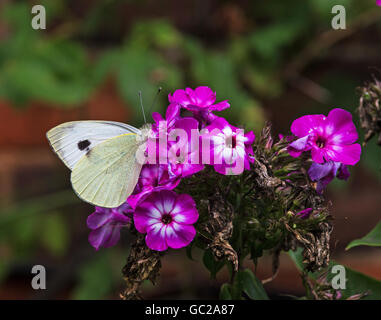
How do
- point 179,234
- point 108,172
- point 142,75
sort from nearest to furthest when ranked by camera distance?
point 179,234 → point 108,172 → point 142,75

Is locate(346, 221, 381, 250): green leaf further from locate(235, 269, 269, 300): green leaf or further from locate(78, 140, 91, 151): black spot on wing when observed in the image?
locate(78, 140, 91, 151): black spot on wing

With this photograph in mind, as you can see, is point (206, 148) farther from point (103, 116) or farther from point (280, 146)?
point (103, 116)

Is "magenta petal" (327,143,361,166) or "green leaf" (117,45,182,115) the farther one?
"green leaf" (117,45,182,115)

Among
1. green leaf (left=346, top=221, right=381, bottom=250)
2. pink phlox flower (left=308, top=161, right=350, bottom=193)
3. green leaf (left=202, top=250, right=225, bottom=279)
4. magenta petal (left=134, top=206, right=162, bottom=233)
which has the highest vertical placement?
pink phlox flower (left=308, top=161, right=350, bottom=193)

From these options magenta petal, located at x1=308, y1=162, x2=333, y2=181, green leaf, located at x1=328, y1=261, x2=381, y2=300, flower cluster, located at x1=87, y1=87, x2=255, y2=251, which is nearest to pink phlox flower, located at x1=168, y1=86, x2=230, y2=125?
flower cluster, located at x1=87, y1=87, x2=255, y2=251

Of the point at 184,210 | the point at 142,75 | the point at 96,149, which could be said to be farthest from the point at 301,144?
the point at 142,75

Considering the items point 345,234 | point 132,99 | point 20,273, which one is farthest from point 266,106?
point 20,273

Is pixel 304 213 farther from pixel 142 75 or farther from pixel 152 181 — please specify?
pixel 142 75

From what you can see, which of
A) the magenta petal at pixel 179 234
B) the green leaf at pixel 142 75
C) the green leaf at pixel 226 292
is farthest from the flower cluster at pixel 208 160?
the green leaf at pixel 142 75
